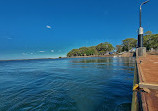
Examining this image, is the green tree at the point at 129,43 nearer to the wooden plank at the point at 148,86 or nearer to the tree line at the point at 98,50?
the tree line at the point at 98,50

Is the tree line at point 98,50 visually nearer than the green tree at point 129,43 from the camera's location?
No

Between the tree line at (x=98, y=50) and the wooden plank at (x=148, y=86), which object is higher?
the tree line at (x=98, y=50)

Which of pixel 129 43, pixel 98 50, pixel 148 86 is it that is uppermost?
pixel 129 43

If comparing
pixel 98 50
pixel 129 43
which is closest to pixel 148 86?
pixel 129 43

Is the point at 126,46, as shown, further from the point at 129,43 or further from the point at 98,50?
the point at 98,50

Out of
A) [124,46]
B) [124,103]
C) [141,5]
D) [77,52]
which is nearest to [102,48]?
[124,46]

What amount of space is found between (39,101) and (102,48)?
3778 inches

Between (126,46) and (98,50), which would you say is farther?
(98,50)

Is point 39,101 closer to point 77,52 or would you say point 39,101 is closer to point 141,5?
point 141,5

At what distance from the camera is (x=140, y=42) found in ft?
33.2

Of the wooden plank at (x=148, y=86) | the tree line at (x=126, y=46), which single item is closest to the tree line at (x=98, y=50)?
the tree line at (x=126, y=46)

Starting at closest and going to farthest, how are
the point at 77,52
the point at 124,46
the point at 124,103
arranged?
1. the point at 124,103
2. the point at 124,46
3. the point at 77,52

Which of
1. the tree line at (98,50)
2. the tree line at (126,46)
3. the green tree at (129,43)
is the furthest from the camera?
the tree line at (98,50)

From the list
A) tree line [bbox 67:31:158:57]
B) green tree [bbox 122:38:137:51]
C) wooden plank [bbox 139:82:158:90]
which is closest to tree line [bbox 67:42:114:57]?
tree line [bbox 67:31:158:57]
